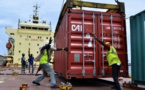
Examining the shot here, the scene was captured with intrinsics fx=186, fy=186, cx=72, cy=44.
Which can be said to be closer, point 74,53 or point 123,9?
point 74,53

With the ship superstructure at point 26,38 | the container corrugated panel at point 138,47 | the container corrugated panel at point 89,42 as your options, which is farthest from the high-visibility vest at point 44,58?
the ship superstructure at point 26,38

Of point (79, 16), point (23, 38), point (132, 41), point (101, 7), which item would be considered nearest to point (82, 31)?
point (79, 16)

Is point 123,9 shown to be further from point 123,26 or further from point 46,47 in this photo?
point 46,47

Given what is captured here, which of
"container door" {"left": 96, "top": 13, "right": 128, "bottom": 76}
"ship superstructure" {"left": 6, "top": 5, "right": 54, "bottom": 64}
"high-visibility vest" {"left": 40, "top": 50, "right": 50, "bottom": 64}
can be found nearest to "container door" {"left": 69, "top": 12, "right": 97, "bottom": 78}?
"container door" {"left": 96, "top": 13, "right": 128, "bottom": 76}

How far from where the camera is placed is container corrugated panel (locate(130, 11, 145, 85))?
6541 mm

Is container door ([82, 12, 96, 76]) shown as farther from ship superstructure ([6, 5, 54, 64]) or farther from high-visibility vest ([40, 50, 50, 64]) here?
ship superstructure ([6, 5, 54, 64])

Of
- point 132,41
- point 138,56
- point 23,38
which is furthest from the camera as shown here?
point 23,38

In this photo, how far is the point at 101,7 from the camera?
7.54 meters

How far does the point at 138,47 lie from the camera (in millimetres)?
6781

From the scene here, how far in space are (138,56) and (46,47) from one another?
11.2ft

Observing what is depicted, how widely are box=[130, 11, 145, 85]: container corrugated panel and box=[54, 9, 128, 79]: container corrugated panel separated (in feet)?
1.19

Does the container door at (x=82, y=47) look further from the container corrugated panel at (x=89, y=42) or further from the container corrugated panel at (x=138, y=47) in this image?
the container corrugated panel at (x=138, y=47)

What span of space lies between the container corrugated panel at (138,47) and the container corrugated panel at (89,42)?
14.3 inches

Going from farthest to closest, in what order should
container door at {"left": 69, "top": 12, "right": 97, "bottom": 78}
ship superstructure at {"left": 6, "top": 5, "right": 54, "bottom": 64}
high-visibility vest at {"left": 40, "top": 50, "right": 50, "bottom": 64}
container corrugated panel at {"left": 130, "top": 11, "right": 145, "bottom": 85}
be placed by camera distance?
ship superstructure at {"left": 6, "top": 5, "right": 54, "bottom": 64}
high-visibility vest at {"left": 40, "top": 50, "right": 50, "bottom": 64}
container door at {"left": 69, "top": 12, "right": 97, "bottom": 78}
container corrugated panel at {"left": 130, "top": 11, "right": 145, "bottom": 85}
